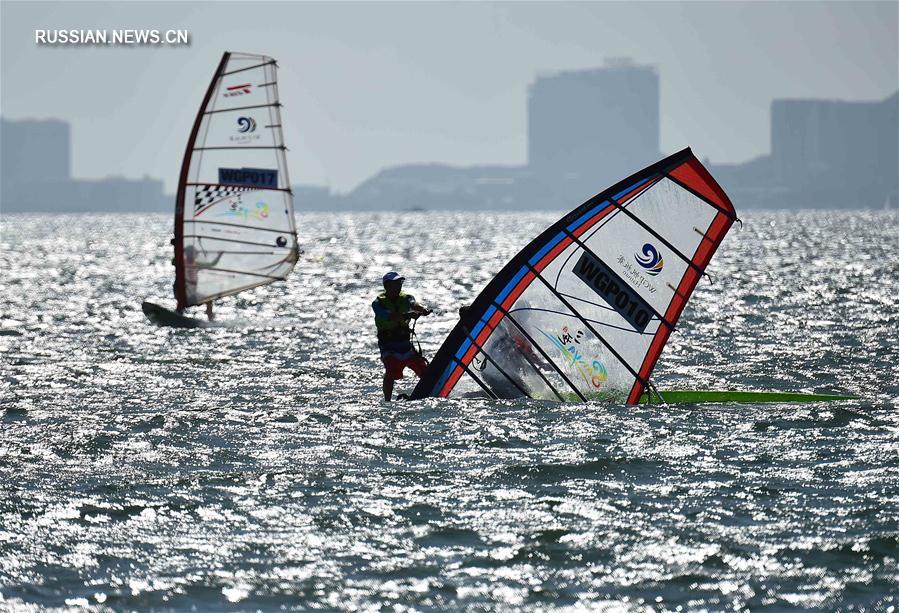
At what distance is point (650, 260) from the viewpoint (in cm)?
984

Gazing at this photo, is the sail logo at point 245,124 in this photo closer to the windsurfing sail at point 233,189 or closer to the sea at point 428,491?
the windsurfing sail at point 233,189

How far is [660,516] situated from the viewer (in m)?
7.09

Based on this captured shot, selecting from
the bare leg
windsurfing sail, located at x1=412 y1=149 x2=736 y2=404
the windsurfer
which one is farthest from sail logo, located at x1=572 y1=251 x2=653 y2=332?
the windsurfer

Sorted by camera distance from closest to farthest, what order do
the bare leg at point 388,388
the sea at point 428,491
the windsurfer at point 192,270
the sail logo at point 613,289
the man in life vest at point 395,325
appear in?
1. the sea at point 428,491
2. the sail logo at point 613,289
3. the man in life vest at point 395,325
4. the bare leg at point 388,388
5. the windsurfer at point 192,270

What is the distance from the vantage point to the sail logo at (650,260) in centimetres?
980

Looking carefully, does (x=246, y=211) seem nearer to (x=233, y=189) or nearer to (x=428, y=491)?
(x=233, y=189)

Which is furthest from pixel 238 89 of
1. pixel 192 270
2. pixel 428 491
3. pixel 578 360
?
pixel 428 491

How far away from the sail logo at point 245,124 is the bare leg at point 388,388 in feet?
29.1

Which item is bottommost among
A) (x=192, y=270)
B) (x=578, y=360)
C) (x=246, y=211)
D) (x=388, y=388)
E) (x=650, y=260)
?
(x=388, y=388)

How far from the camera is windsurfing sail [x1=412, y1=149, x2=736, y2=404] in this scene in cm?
970

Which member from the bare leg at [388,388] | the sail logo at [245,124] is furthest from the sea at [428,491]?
the sail logo at [245,124]

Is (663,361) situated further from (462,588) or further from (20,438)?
(462,588)

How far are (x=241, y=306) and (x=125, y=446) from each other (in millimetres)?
14065

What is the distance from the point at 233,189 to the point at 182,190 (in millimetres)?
737
